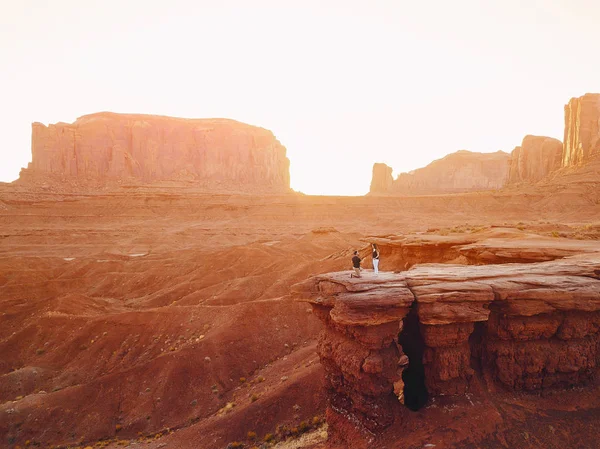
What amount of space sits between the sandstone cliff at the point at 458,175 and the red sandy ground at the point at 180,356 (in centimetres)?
9597

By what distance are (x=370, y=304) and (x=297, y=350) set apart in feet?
38.8

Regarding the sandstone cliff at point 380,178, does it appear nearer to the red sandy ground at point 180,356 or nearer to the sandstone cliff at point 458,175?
the sandstone cliff at point 458,175

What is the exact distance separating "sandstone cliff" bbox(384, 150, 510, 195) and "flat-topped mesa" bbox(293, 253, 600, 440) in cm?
12605

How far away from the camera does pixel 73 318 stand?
82.0 feet

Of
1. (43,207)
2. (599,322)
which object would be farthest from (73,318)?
(43,207)

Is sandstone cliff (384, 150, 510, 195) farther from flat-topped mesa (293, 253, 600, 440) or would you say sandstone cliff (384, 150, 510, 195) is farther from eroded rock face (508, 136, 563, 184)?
flat-topped mesa (293, 253, 600, 440)

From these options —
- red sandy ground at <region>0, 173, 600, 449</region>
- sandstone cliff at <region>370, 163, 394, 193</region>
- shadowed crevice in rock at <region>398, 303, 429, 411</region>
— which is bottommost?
red sandy ground at <region>0, 173, 600, 449</region>

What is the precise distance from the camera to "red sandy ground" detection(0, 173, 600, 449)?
33.0 ft

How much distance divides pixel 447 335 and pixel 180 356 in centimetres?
1412

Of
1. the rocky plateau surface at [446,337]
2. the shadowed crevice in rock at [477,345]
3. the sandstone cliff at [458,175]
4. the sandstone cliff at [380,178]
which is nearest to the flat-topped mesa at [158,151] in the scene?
the sandstone cliff at [380,178]

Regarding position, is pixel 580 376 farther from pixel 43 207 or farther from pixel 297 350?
pixel 43 207

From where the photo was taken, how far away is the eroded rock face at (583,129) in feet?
222

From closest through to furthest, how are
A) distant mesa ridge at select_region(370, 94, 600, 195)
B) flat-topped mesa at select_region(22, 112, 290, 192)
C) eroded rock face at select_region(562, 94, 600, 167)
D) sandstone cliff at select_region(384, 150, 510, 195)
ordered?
eroded rock face at select_region(562, 94, 600, 167), distant mesa ridge at select_region(370, 94, 600, 195), flat-topped mesa at select_region(22, 112, 290, 192), sandstone cliff at select_region(384, 150, 510, 195)

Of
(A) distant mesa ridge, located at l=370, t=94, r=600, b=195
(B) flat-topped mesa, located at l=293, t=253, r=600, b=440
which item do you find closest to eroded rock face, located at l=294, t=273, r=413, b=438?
(B) flat-topped mesa, located at l=293, t=253, r=600, b=440
